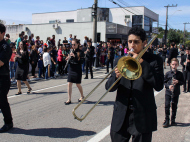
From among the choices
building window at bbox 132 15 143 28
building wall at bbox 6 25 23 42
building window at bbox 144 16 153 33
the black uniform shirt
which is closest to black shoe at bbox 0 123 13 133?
the black uniform shirt

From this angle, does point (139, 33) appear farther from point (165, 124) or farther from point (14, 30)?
point (14, 30)

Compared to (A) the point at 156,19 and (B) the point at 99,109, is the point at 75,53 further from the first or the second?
(A) the point at 156,19

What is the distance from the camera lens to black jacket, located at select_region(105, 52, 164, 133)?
2480 millimetres

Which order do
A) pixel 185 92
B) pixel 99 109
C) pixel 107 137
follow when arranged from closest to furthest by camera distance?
pixel 107 137 → pixel 99 109 → pixel 185 92

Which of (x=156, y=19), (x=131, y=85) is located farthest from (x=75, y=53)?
(x=156, y=19)

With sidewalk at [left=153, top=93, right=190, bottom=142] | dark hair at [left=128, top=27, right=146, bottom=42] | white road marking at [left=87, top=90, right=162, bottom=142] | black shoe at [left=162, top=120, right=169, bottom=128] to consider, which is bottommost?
sidewalk at [left=153, top=93, right=190, bottom=142]

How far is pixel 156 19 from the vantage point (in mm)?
57812

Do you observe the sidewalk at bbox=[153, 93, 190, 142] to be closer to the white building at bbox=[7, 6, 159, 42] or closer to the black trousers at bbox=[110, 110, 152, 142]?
the black trousers at bbox=[110, 110, 152, 142]

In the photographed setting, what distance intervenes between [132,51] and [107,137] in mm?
2506

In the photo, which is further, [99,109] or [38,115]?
[99,109]

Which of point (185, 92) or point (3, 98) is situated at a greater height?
point (3, 98)

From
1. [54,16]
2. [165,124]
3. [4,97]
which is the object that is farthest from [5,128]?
[54,16]

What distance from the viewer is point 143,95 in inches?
98.9

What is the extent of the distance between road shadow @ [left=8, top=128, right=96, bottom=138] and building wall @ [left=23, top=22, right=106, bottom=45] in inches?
1011
